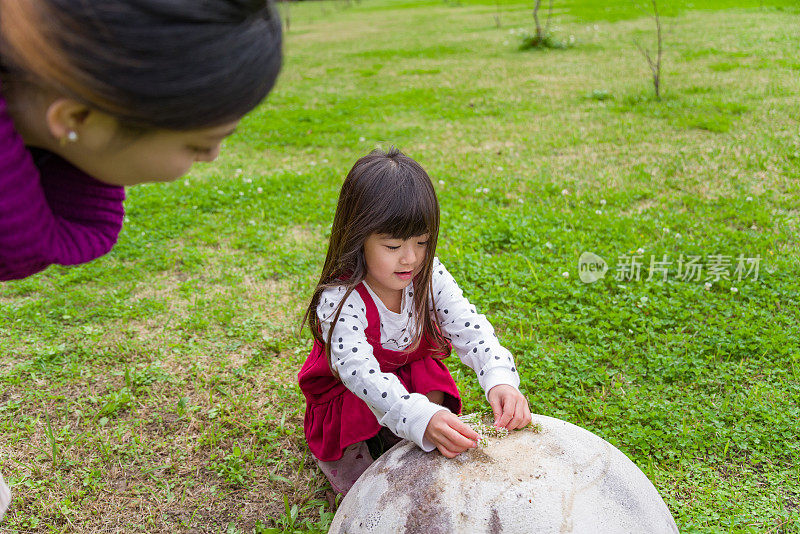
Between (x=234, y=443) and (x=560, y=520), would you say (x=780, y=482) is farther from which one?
(x=234, y=443)

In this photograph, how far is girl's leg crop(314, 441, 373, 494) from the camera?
3.06 metres

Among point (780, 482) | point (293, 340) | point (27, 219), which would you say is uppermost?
point (27, 219)

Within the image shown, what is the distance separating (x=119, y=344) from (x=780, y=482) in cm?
366

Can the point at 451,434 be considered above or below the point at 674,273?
above

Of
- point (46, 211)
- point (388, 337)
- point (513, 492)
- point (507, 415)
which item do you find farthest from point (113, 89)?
point (388, 337)

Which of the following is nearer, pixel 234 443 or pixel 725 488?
pixel 725 488

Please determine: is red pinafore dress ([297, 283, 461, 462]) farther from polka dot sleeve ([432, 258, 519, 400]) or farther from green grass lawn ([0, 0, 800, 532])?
green grass lawn ([0, 0, 800, 532])

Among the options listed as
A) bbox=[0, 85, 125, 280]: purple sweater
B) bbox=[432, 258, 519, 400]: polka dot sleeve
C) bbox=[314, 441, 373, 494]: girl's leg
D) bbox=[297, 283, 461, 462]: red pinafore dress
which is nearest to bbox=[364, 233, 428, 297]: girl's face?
bbox=[297, 283, 461, 462]: red pinafore dress

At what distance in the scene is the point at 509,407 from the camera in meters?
2.50

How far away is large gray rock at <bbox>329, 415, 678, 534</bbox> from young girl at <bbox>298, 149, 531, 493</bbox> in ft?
0.31

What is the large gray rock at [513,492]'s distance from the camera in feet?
6.90

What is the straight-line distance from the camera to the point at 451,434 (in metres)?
2.31

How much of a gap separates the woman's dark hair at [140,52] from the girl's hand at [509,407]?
1614 millimetres

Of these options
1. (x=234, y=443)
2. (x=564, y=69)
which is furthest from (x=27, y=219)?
(x=564, y=69)
